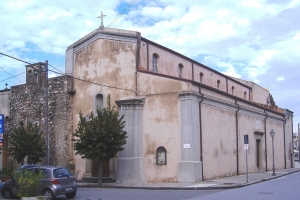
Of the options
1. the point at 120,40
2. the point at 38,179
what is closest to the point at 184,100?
the point at 120,40

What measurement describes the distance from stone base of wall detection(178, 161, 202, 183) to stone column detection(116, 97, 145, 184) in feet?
8.68

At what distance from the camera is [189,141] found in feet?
85.3

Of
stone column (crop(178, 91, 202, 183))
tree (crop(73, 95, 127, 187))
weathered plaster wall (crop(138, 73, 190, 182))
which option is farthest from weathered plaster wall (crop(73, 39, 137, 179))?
stone column (crop(178, 91, 202, 183))

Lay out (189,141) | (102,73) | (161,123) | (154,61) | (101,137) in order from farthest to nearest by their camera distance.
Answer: (154,61) → (102,73) → (161,123) → (189,141) → (101,137)

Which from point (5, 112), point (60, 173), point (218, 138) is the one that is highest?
point (5, 112)

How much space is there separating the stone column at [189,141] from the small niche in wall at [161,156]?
3.85 feet

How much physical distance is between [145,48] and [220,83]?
581 inches

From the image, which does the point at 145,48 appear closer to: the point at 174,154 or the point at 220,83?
the point at 174,154

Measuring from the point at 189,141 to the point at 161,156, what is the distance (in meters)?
2.27

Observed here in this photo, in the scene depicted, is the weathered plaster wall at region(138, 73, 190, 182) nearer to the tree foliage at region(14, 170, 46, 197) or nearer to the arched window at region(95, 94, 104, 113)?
the arched window at region(95, 94, 104, 113)

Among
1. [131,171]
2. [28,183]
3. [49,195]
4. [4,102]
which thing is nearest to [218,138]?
[131,171]

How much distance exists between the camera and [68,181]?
18.8 metres

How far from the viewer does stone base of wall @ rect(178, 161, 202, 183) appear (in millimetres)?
25625

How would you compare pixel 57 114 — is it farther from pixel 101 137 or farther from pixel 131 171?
pixel 131 171
